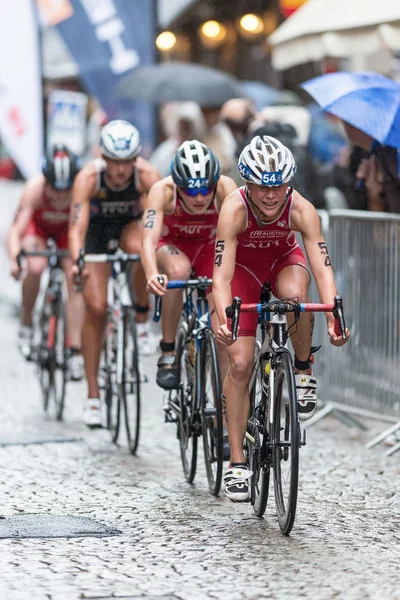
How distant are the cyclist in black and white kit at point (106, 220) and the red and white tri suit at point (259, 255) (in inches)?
90.9

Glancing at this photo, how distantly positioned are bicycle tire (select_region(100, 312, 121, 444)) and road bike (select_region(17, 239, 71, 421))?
910mm

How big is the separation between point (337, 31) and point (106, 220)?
300 centimetres

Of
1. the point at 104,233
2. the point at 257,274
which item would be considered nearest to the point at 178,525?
the point at 257,274

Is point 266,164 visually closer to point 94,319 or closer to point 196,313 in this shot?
point 196,313

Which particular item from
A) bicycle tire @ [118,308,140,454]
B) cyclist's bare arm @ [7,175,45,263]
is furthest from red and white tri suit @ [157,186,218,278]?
cyclist's bare arm @ [7,175,45,263]

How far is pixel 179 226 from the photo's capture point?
8.79 meters

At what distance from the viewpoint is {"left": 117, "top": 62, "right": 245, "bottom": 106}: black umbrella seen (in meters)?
15.2

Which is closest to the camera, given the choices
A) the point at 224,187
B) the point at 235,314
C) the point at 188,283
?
the point at 235,314

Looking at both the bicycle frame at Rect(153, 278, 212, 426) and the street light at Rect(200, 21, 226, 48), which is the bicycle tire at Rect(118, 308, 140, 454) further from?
the street light at Rect(200, 21, 226, 48)

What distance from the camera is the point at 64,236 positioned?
11.8 m

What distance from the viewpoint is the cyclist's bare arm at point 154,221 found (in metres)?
8.45

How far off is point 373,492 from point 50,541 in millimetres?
2235

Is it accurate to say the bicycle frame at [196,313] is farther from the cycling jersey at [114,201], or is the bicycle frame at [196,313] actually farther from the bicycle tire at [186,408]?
the cycling jersey at [114,201]

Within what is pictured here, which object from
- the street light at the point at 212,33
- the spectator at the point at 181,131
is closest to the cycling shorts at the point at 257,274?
the spectator at the point at 181,131
